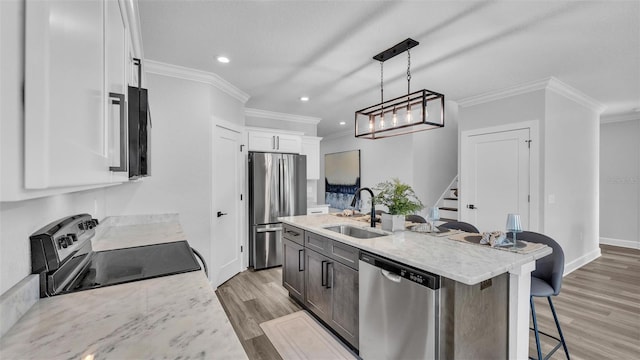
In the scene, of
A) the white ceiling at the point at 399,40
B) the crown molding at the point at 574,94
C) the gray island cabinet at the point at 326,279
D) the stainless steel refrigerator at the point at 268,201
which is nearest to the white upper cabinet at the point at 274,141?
the stainless steel refrigerator at the point at 268,201

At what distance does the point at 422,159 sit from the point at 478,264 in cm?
399

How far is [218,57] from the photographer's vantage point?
108 inches

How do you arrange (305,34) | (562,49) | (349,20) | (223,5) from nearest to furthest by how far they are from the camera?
(223,5), (349,20), (305,34), (562,49)

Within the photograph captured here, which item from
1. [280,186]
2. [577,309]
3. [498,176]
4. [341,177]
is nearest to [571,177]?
[498,176]

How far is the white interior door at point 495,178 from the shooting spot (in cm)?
365

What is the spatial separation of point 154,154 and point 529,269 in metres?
3.38

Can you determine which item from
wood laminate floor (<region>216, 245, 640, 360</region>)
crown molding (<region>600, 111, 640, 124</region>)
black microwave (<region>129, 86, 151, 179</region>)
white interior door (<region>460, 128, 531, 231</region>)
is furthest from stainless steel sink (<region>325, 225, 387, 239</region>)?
crown molding (<region>600, 111, 640, 124</region>)

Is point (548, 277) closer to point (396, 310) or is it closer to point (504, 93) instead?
point (396, 310)

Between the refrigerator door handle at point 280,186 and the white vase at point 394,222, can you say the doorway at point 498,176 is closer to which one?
the white vase at point 394,222

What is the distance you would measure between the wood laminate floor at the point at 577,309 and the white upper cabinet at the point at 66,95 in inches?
79.8

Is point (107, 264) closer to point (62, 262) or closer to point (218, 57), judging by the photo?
point (62, 262)

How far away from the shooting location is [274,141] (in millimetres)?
4473

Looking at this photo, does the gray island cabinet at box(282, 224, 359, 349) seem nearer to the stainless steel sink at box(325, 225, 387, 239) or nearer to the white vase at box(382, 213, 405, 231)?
the stainless steel sink at box(325, 225, 387, 239)

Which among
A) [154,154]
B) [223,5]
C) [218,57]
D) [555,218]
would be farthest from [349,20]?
[555,218]
